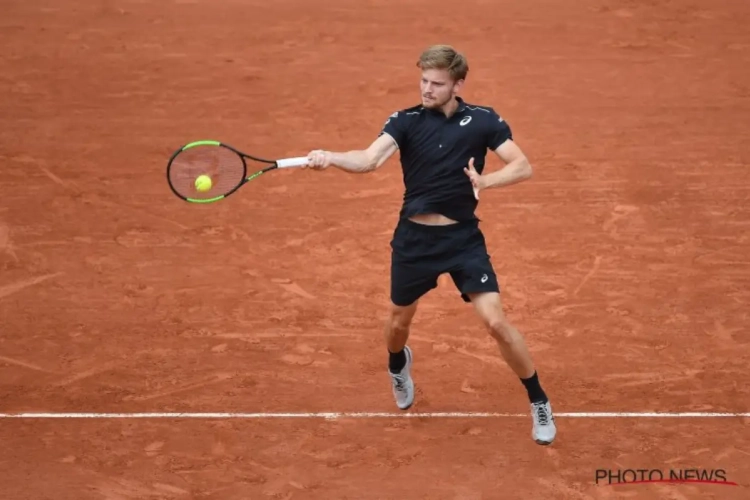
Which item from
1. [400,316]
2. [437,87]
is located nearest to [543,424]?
[400,316]

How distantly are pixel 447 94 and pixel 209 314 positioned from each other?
10.4ft

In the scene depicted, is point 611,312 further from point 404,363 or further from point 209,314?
point 209,314

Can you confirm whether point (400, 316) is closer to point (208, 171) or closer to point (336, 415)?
point (336, 415)

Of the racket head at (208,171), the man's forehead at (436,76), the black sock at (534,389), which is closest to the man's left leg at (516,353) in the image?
the black sock at (534,389)

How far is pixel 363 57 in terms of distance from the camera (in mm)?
12250

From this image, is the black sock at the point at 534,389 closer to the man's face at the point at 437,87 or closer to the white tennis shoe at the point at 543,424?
the white tennis shoe at the point at 543,424

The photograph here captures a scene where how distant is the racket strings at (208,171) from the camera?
6.73 meters

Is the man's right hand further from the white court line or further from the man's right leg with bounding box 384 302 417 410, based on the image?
the white court line

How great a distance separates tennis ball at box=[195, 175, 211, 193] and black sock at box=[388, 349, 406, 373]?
1.72m

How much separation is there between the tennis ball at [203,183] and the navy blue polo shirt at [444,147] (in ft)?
3.70

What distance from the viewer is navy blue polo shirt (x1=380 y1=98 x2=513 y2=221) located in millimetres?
6594

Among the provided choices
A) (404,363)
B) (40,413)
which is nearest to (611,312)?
(404,363)

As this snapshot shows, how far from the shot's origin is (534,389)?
22.7 feet

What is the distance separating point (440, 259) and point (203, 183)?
1.52 metres
